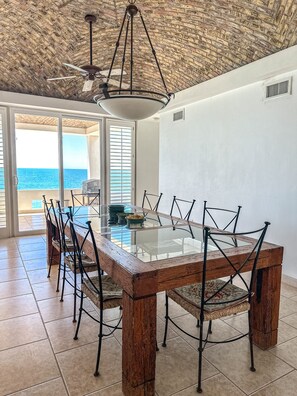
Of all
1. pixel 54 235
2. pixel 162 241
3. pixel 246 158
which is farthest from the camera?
pixel 246 158

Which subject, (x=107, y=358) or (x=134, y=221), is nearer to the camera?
(x=107, y=358)

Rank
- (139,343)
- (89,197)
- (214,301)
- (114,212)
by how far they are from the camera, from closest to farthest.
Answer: (139,343) < (214,301) < (114,212) < (89,197)

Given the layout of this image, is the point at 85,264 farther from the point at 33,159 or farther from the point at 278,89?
the point at 33,159

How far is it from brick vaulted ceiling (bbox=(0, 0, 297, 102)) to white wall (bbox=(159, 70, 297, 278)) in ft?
1.62

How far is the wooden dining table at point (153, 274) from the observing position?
1.54 metres

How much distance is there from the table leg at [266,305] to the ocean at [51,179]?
4.75m

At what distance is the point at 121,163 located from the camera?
6.40 meters

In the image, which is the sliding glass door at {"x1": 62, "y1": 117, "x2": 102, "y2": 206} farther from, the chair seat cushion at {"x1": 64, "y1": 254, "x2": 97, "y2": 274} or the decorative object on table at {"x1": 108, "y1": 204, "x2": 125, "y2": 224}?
the chair seat cushion at {"x1": 64, "y1": 254, "x2": 97, "y2": 274}

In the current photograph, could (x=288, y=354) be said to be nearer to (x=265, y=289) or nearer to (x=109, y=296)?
(x=265, y=289)

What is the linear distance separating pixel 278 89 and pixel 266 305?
259cm

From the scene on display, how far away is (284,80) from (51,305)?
3577 millimetres

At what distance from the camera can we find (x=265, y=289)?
2031 mm

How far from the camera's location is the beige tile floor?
5.67 ft

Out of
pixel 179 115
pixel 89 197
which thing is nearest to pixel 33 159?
pixel 89 197
